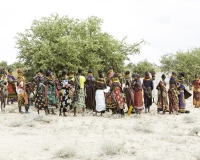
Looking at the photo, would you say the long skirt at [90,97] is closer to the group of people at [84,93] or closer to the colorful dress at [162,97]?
the group of people at [84,93]

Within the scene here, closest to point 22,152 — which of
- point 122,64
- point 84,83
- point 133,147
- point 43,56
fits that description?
point 133,147

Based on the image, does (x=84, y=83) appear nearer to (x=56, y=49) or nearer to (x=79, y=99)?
(x=79, y=99)

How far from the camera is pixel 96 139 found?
9453mm

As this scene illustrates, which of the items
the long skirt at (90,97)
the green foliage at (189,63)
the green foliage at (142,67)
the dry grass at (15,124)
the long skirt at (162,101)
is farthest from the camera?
the green foliage at (142,67)

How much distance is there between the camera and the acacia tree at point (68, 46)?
57.7 ft

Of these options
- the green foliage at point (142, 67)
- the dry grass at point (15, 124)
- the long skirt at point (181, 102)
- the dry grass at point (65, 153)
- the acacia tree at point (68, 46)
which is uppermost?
the green foliage at point (142, 67)

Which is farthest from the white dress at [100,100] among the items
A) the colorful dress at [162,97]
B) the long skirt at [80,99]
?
the colorful dress at [162,97]

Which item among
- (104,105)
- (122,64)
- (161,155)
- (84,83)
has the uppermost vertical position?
(122,64)

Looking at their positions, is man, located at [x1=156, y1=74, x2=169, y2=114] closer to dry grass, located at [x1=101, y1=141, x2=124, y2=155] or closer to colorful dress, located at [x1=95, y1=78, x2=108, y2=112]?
colorful dress, located at [x1=95, y1=78, x2=108, y2=112]

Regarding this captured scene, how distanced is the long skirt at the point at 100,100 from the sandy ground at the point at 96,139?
0.67 metres

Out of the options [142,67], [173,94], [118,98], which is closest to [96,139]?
[118,98]

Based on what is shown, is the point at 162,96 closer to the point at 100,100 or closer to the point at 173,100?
the point at 173,100

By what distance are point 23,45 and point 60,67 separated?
2.35 m

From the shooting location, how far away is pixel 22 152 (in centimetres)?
804
